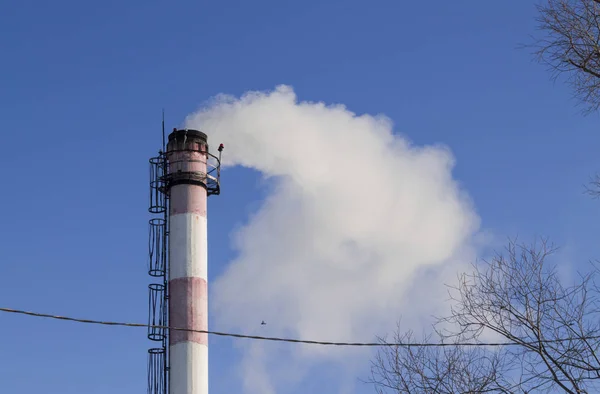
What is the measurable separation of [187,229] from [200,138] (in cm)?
427

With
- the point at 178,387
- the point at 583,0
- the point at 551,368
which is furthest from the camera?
the point at 178,387

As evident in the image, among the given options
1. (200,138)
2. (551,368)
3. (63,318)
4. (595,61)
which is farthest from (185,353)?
(595,61)

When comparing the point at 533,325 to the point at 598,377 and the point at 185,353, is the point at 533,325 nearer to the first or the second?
the point at 598,377

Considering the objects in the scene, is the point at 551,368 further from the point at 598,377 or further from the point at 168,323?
the point at 168,323

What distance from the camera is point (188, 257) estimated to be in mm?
35000

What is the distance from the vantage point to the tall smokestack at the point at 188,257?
3381cm

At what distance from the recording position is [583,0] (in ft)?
48.9

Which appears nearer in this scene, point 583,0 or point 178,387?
point 583,0

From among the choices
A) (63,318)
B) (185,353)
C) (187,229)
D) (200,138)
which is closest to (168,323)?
(185,353)

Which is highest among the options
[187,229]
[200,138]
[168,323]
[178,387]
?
[200,138]

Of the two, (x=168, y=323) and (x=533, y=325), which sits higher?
(x=168, y=323)

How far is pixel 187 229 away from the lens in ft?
116

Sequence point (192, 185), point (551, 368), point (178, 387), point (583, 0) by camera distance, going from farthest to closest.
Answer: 1. point (192, 185)
2. point (178, 387)
3. point (551, 368)
4. point (583, 0)

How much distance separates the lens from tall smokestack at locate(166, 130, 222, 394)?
111 ft
